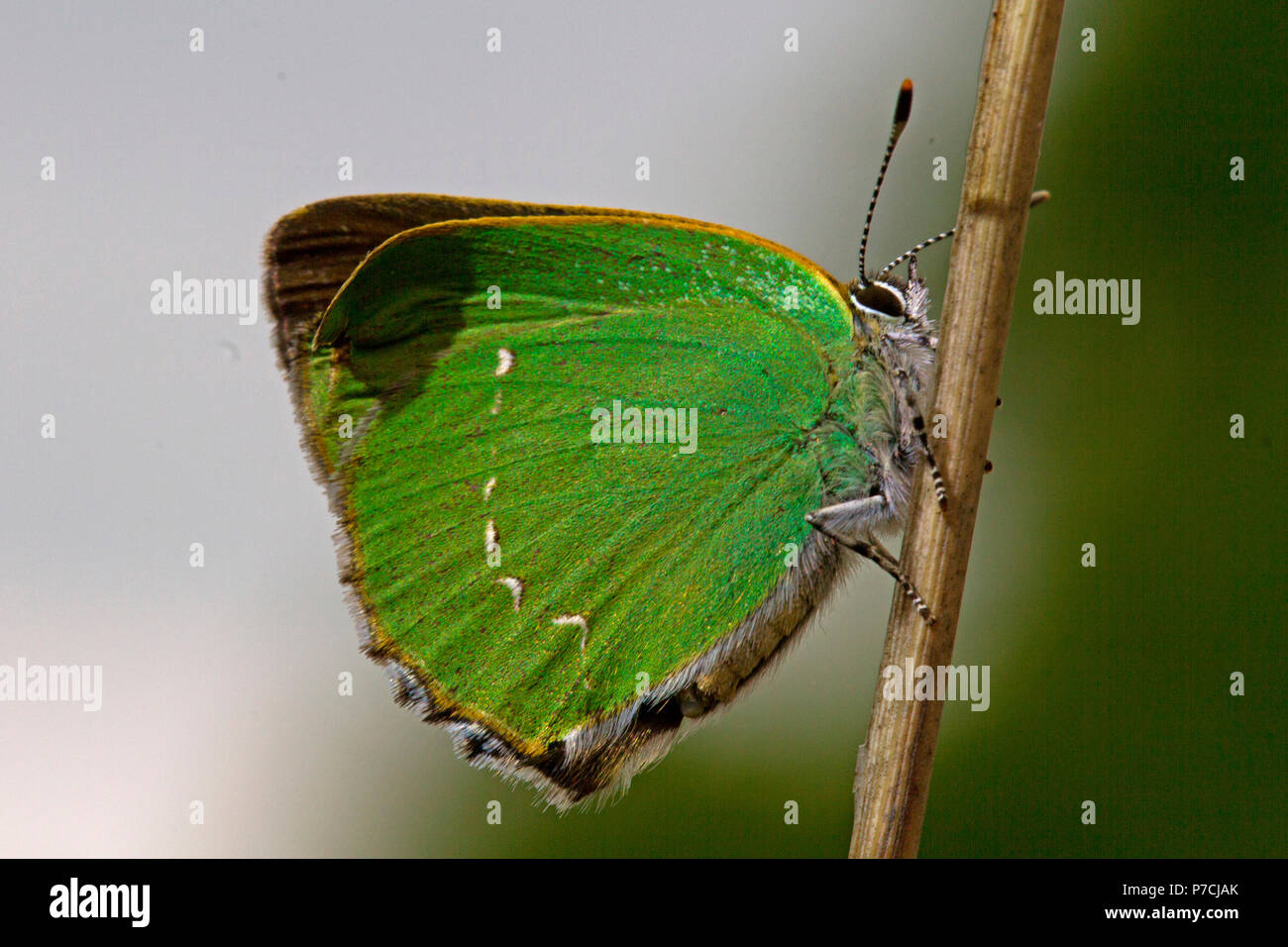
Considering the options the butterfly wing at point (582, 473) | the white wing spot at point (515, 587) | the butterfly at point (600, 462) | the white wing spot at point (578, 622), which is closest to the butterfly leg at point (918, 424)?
the butterfly at point (600, 462)

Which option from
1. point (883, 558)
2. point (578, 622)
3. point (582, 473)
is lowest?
point (578, 622)

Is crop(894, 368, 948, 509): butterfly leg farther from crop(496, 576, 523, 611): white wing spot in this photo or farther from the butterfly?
crop(496, 576, 523, 611): white wing spot

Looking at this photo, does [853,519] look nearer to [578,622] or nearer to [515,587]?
[578,622]

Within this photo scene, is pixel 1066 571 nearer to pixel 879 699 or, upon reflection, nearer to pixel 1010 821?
pixel 1010 821

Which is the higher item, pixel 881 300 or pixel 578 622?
pixel 881 300

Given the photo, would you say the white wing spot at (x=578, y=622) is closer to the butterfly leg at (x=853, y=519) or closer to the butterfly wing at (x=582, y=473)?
the butterfly wing at (x=582, y=473)

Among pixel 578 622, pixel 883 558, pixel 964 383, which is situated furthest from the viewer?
pixel 578 622

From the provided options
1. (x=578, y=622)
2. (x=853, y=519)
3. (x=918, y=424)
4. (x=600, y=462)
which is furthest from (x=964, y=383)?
(x=578, y=622)

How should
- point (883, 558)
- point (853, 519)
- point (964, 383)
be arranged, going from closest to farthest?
point (964, 383)
point (883, 558)
point (853, 519)

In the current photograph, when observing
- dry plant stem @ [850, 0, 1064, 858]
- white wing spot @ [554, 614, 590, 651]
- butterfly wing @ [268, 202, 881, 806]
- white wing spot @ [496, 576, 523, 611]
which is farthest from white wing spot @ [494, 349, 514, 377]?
dry plant stem @ [850, 0, 1064, 858]
